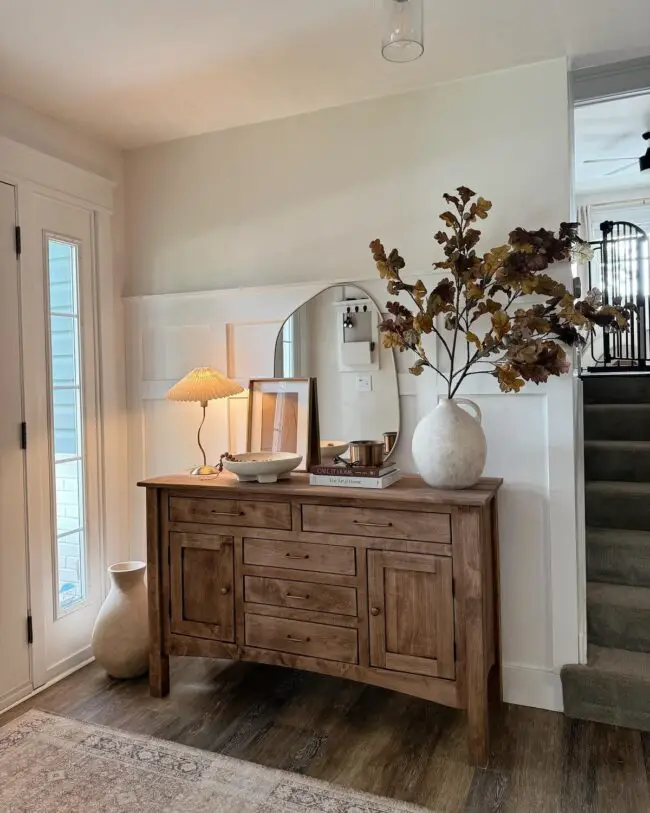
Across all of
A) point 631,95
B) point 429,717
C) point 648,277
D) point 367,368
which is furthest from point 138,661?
point 648,277

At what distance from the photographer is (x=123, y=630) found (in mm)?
2871

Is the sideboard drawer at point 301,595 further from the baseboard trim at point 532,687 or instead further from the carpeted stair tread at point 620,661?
the carpeted stair tread at point 620,661

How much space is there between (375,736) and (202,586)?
2.91 ft

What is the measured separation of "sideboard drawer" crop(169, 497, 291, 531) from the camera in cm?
253

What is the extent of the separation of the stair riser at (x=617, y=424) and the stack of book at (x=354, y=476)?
1.88m

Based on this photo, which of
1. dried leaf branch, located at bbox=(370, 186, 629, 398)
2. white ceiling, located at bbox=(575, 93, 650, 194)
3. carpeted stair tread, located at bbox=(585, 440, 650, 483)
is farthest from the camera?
white ceiling, located at bbox=(575, 93, 650, 194)

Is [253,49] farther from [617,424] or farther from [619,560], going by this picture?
[617,424]

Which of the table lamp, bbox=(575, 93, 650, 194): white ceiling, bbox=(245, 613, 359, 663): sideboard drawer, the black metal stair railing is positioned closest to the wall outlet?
the table lamp

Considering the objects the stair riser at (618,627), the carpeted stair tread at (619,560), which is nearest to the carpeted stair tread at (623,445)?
the carpeted stair tread at (619,560)

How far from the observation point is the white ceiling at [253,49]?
2207 mm

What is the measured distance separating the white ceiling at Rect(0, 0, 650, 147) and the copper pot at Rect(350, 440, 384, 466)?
1.52 meters

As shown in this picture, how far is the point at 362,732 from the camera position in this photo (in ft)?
7.99

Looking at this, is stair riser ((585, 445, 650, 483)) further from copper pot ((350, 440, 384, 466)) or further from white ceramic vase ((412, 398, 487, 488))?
copper pot ((350, 440, 384, 466))

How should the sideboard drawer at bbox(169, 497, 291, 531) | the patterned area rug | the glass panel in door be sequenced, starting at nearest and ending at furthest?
the patterned area rug → the sideboard drawer at bbox(169, 497, 291, 531) → the glass panel in door
